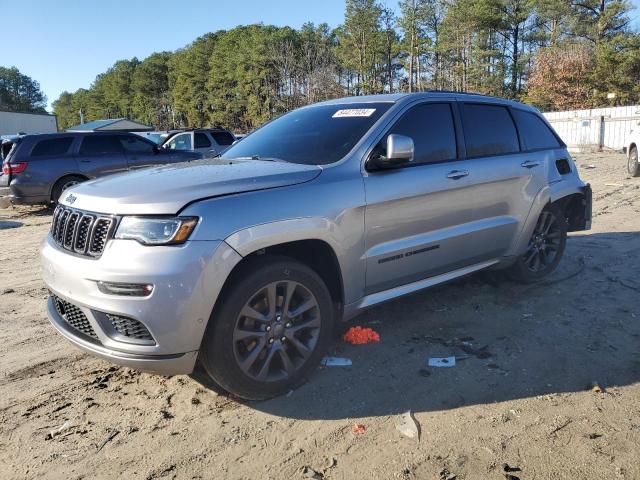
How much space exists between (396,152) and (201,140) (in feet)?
45.4

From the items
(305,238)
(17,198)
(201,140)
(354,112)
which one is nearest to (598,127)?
(201,140)

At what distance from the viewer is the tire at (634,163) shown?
1348cm

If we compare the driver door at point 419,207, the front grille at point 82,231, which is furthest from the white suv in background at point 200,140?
the front grille at point 82,231

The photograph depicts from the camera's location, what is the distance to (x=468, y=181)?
4.30 meters

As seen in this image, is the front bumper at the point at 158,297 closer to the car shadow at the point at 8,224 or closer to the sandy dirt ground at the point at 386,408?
the sandy dirt ground at the point at 386,408

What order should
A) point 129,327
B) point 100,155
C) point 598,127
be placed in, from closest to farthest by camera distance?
1. point 129,327
2. point 100,155
3. point 598,127

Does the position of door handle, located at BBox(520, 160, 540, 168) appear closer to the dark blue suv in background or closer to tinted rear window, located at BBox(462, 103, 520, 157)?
tinted rear window, located at BBox(462, 103, 520, 157)

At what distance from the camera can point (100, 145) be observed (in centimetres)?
1231

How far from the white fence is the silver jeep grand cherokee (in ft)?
75.9

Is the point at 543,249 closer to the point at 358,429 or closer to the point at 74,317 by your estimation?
the point at 358,429

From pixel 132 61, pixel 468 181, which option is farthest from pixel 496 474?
pixel 132 61

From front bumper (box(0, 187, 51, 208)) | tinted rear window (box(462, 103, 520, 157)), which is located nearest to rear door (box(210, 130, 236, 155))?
front bumper (box(0, 187, 51, 208))

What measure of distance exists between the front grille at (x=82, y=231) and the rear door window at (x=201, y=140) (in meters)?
13.4

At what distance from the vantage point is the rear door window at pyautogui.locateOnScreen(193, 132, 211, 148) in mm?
16275
